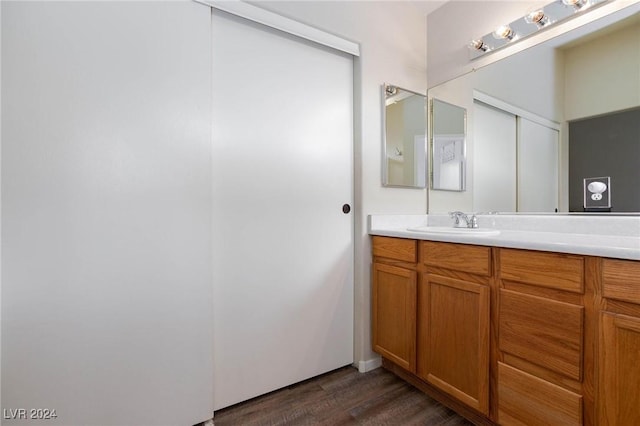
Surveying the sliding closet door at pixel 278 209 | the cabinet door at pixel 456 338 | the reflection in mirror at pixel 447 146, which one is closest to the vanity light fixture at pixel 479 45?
the reflection in mirror at pixel 447 146

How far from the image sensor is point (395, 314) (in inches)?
65.2

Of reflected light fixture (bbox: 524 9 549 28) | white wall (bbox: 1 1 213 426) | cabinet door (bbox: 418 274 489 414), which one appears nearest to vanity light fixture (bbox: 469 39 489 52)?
reflected light fixture (bbox: 524 9 549 28)

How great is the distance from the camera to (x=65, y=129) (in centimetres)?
108

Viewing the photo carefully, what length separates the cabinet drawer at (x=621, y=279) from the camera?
83 cm

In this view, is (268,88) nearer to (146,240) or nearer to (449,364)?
(146,240)

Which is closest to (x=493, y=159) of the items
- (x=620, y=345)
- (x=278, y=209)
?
(x=620, y=345)

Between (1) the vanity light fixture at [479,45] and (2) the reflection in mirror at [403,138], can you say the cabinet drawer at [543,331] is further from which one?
(1) the vanity light fixture at [479,45]

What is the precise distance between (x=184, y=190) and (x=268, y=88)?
710mm

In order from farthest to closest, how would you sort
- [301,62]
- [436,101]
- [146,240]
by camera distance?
[436,101]
[301,62]
[146,240]

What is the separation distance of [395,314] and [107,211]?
1.50m

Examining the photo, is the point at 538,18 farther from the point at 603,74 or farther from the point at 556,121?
the point at 556,121

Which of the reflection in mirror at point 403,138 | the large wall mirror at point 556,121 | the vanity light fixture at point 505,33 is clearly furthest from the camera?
the reflection in mirror at point 403,138

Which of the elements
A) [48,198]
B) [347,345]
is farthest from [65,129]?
[347,345]

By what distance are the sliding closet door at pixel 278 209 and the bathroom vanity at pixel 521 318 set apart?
0.38 metres
